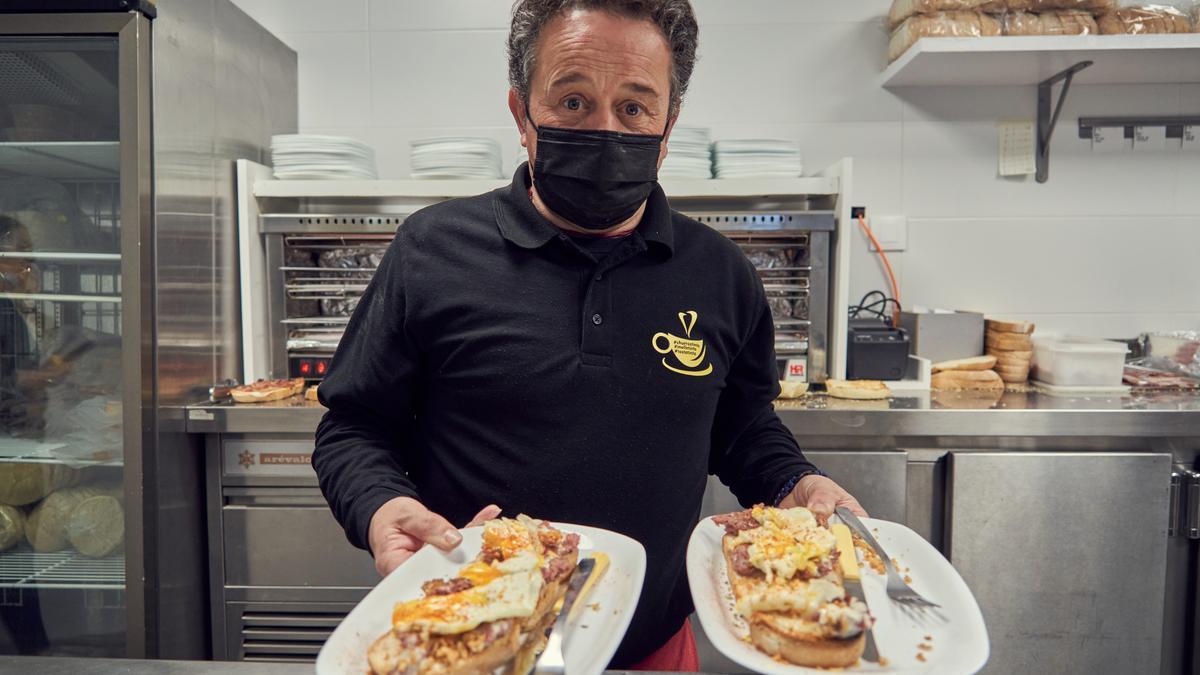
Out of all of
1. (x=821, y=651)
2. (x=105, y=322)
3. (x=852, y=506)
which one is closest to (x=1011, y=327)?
(x=852, y=506)

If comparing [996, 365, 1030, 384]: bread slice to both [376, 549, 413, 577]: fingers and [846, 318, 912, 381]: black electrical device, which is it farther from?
[376, 549, 413, 577]: fingers

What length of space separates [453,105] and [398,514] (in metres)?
2.51

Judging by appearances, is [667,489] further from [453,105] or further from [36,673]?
[453,105]

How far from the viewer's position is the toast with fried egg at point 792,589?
898mm

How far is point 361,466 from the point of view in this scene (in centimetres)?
134

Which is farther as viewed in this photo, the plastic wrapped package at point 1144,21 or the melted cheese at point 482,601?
the plastic wrapped package at point 1144,21

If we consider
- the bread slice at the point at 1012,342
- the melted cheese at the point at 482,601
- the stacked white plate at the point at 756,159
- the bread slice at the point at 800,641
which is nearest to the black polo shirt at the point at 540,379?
the melted cheese at the point at 482,601

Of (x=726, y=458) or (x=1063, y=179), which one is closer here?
(x=726, y=458)

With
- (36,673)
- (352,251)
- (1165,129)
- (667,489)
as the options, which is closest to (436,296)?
(667,489)

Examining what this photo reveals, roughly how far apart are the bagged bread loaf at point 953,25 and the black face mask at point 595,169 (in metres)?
1.91

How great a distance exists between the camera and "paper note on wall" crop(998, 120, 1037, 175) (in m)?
3.18

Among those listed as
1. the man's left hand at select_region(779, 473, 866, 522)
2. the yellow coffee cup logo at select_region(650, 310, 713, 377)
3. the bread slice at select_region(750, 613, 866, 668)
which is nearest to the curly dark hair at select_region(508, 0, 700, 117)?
the yellow coffee cup logo at select_region(650, 310, 713, 377)

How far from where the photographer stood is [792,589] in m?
1.01

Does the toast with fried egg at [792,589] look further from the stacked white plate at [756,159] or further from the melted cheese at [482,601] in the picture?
the stacked white plate at [756,159]
